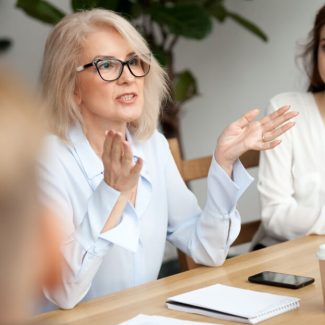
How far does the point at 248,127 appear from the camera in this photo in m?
1.97

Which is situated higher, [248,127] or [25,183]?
[25,183]

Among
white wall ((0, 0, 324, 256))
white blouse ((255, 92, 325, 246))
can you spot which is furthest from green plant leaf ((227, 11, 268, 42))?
white blouse ((255, 92, 325, 246))

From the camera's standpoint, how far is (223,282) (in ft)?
5.63

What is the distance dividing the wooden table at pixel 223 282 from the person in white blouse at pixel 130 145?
0.11 metres

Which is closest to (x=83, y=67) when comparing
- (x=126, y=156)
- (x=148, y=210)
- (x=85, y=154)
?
(x=85, y=154)

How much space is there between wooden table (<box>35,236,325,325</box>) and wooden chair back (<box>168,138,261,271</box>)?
30 centimetres

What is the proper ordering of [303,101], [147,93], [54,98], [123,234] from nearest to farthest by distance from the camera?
1. [123,234]
2. [54,98]
3. [147,93]
4. [303,101]

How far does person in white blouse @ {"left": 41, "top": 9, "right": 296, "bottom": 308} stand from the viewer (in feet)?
6.29

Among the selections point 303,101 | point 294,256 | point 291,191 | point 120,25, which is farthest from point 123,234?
point 303,101

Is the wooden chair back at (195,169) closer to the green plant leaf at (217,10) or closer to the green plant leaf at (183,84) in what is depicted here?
the green plant leaf at (183,84)

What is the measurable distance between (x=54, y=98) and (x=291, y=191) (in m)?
Answer: 0.90

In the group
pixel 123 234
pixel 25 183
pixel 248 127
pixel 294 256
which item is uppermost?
pixel 25 183

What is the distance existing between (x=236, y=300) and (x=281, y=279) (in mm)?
184

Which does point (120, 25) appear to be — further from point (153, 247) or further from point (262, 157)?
point (262, 157)
